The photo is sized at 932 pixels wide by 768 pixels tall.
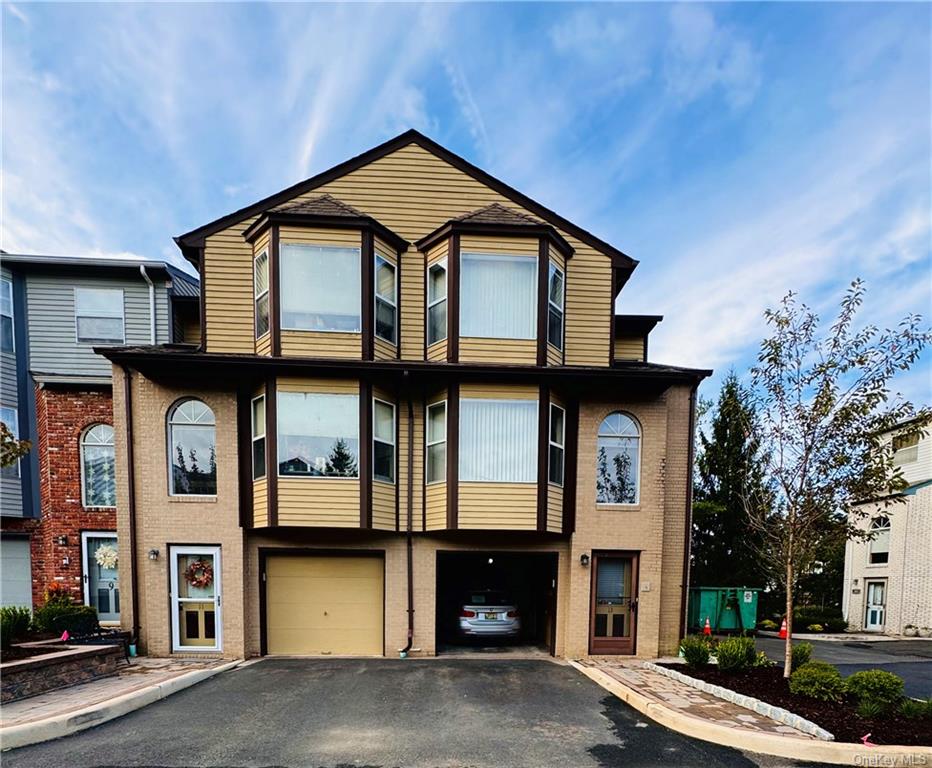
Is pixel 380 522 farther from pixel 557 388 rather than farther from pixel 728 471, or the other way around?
pixel 728 471

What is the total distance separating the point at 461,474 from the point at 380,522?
1.75 m

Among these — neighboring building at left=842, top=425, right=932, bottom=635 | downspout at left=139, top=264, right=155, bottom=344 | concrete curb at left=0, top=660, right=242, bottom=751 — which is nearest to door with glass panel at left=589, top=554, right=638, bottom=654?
concrete curb at left=0, top=660, right=242, bottom=751

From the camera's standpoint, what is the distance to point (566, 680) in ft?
24.2

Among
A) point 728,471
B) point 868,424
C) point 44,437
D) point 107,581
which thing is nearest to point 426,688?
point 868,424

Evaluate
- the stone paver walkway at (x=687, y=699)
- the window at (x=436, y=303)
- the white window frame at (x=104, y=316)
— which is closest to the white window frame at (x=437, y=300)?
the window at (x=436, y=303)

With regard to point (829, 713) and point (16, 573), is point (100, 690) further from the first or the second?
point (829, 713)

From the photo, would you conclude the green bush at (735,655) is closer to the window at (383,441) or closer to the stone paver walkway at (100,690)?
the window at (383,441)

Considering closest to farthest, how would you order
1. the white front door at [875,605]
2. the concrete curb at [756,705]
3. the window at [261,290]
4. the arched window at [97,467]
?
the concrete curb at [756,705] → the window at [261,290] → the arched window at [97,467] → the white front door at [875,605]

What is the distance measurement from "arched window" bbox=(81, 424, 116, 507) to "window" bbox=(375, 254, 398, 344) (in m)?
7.24

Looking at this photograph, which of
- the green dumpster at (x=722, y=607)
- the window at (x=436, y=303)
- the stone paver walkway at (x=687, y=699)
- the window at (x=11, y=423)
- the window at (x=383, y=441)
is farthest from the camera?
the green dumpster at (x=722, y=607)

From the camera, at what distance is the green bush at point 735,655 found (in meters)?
7.08

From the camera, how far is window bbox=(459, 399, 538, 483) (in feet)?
27.7

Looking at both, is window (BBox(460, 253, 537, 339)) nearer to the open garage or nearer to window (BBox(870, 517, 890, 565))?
the open garage

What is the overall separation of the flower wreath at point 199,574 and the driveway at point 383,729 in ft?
5.77
